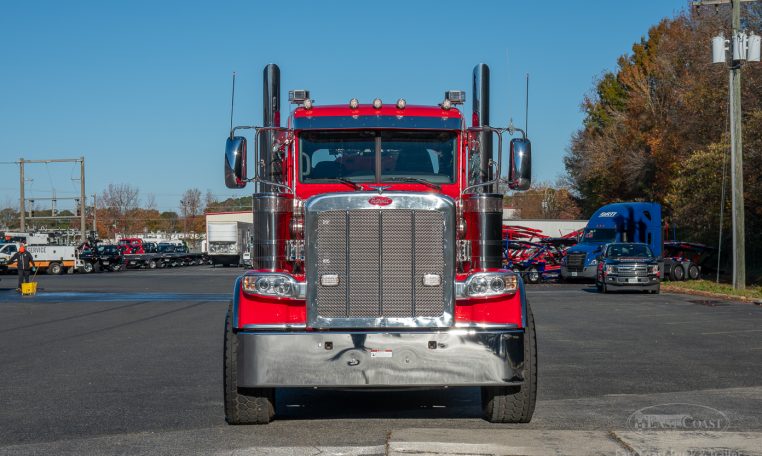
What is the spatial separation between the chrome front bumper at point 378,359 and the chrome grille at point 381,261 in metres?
0.18

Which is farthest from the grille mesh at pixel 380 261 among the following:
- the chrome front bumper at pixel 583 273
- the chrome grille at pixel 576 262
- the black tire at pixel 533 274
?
the black tire at pixel 533 274

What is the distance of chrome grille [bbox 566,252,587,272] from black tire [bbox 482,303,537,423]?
31145 mm

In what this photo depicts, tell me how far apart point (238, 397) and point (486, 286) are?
2.33 metres

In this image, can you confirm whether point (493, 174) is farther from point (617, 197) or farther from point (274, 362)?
point (617, 197)

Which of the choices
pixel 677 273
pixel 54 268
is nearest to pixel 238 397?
pixel 677 273

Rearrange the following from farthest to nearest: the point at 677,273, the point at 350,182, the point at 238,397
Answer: the point at 677,273 → the point at 350,182 → the point at 238,397

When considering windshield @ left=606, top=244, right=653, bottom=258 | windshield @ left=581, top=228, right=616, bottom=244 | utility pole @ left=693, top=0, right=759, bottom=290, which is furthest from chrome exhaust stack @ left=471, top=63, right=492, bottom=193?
windshield @ left=581, top=228, right=616, bottom=244

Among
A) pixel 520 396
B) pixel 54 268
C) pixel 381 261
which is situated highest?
pixel 381 261

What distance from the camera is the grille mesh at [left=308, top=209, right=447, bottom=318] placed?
311 inches

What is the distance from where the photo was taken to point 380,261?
26.1 feet

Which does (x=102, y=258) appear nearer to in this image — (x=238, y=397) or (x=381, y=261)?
(x=238, y=397)

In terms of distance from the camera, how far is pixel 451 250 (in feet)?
26.1

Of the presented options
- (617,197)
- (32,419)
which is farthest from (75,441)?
(617,197)

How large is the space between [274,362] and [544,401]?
3.33m
